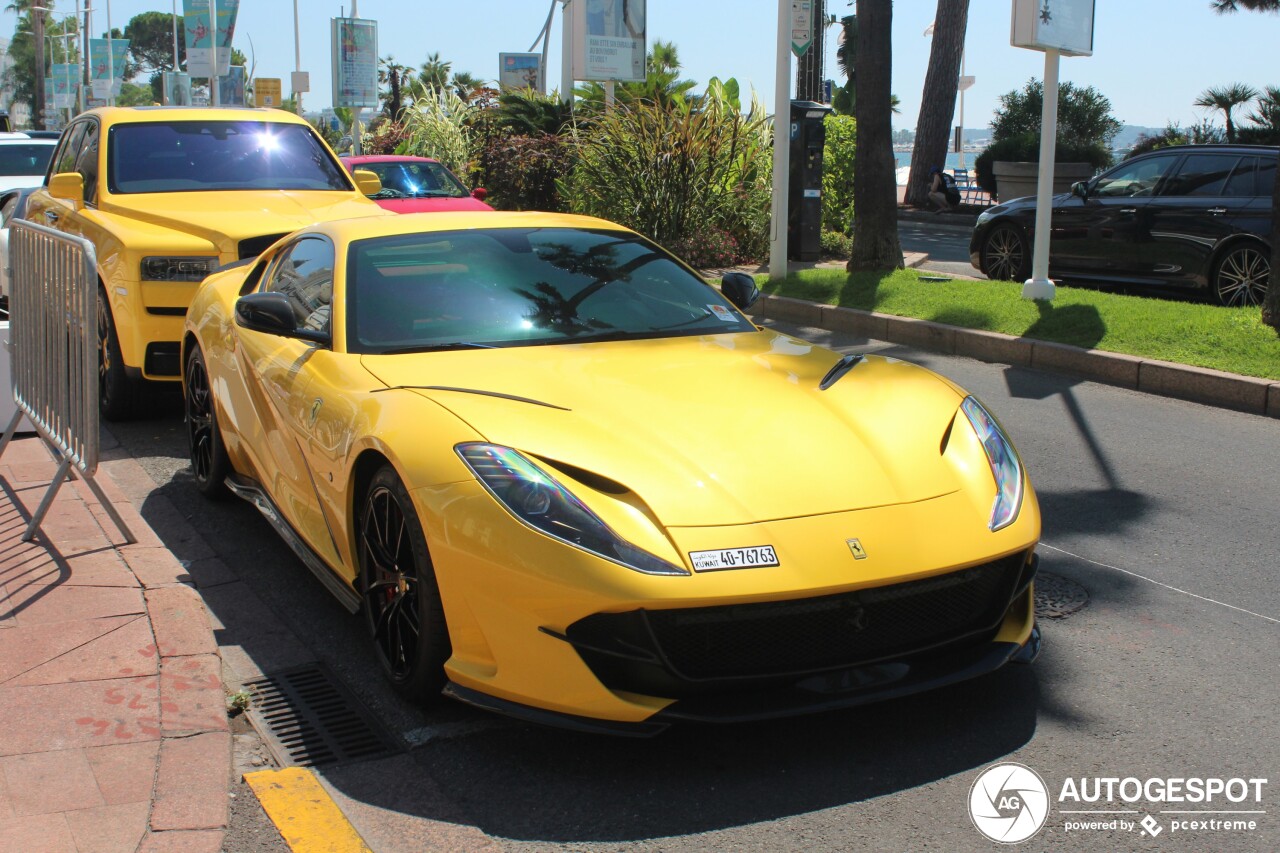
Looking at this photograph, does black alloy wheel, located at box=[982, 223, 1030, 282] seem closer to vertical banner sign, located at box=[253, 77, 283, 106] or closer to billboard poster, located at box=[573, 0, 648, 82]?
billboard poster, located at box=[573, 0, 648, 82]

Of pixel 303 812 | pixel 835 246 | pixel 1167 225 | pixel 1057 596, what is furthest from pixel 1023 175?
pixel 303 812

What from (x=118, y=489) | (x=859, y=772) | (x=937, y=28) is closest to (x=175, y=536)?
(x=118, y=489)

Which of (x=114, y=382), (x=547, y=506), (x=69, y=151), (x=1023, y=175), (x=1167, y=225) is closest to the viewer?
(x=547, y=506)

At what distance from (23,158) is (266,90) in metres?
23.6

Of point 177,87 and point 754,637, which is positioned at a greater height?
point 177,87

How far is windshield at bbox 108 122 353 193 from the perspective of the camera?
8.80 m

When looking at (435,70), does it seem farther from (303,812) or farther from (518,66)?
(303,812)

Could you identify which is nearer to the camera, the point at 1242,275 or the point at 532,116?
the point at 1242,275

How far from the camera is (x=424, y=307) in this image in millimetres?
4641

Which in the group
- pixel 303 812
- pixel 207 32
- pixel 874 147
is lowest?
pixel 303 812

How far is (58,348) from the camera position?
5289 mm

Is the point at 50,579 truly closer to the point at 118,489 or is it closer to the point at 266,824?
the point at 118,489

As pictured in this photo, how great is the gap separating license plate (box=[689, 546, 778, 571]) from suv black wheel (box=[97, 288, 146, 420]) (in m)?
5.43

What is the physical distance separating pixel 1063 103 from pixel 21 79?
140 meters
